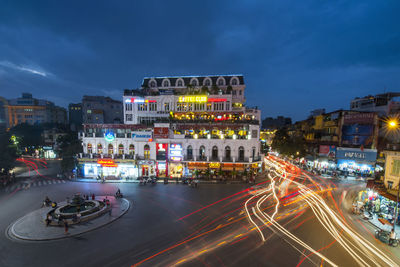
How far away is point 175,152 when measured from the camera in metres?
31.1

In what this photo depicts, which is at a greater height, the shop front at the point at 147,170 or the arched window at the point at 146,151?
the arched window at the point at 146,151

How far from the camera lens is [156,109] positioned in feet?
124

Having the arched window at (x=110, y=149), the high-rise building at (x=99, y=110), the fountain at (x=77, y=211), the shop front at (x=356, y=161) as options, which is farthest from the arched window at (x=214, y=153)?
the high-rise building at (x=99, y=110)

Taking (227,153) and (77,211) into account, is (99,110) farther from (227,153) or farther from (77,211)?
(227,153)

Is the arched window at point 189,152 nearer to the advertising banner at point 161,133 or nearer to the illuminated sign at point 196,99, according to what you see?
the advertising banner at point 161,133

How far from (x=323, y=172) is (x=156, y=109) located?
136 feet

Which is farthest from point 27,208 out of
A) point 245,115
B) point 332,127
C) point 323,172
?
point 332,127

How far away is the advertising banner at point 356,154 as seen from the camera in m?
32.1

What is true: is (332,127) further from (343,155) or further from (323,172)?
(323,172)

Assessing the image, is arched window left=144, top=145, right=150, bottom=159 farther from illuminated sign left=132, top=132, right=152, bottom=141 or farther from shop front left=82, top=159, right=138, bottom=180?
shop front left=82, top=159, right=138, bottom=180

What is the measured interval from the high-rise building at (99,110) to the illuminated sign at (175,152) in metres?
38.1

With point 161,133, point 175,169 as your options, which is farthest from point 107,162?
point 175,169

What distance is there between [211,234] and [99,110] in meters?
65.7

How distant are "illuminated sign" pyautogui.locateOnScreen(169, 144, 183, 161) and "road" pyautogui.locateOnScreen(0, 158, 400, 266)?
763cm
